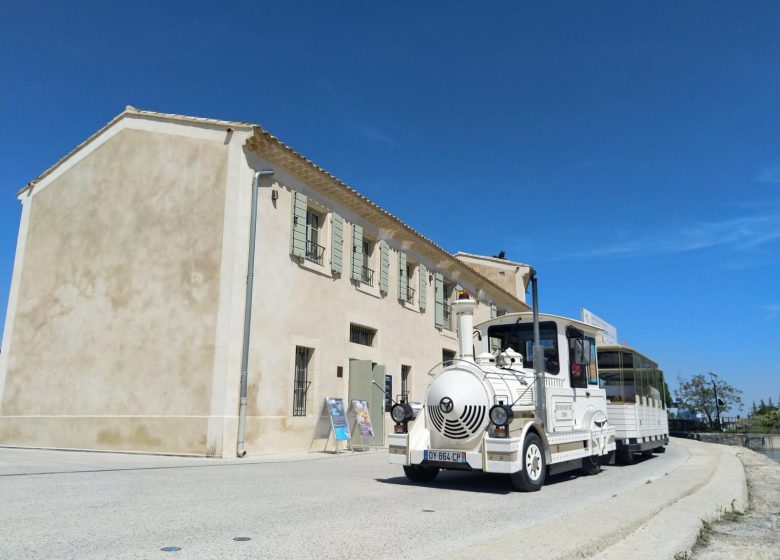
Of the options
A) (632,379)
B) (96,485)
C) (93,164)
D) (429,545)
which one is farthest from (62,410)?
(632,379)

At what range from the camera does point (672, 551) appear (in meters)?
4.36

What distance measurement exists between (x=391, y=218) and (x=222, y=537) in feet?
49.1

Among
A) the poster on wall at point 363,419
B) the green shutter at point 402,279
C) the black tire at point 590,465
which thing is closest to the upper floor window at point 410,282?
the green shutter at point 402,279

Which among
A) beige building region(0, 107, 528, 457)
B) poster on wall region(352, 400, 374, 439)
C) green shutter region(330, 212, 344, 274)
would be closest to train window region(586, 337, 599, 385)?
poster on wall region(352, 400, 374, 439)

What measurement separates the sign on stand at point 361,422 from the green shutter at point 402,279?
5.02 meters

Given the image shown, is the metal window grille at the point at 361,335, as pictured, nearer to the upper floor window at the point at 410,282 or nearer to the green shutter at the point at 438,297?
the upper floor window at the point at 410,282

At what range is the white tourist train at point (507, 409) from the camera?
8.02 meters

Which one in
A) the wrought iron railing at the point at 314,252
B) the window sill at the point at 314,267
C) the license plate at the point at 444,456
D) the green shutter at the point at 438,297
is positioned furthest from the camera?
the green shutter at the point at 438,297

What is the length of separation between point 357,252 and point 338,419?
513 cm

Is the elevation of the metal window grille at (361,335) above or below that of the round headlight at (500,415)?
above

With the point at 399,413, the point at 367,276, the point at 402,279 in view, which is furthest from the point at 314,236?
the point at 399,413

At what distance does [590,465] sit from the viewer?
10922 millimetres

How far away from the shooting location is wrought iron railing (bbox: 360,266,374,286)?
18219 millimetres

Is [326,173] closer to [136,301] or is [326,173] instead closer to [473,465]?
[136,301]
